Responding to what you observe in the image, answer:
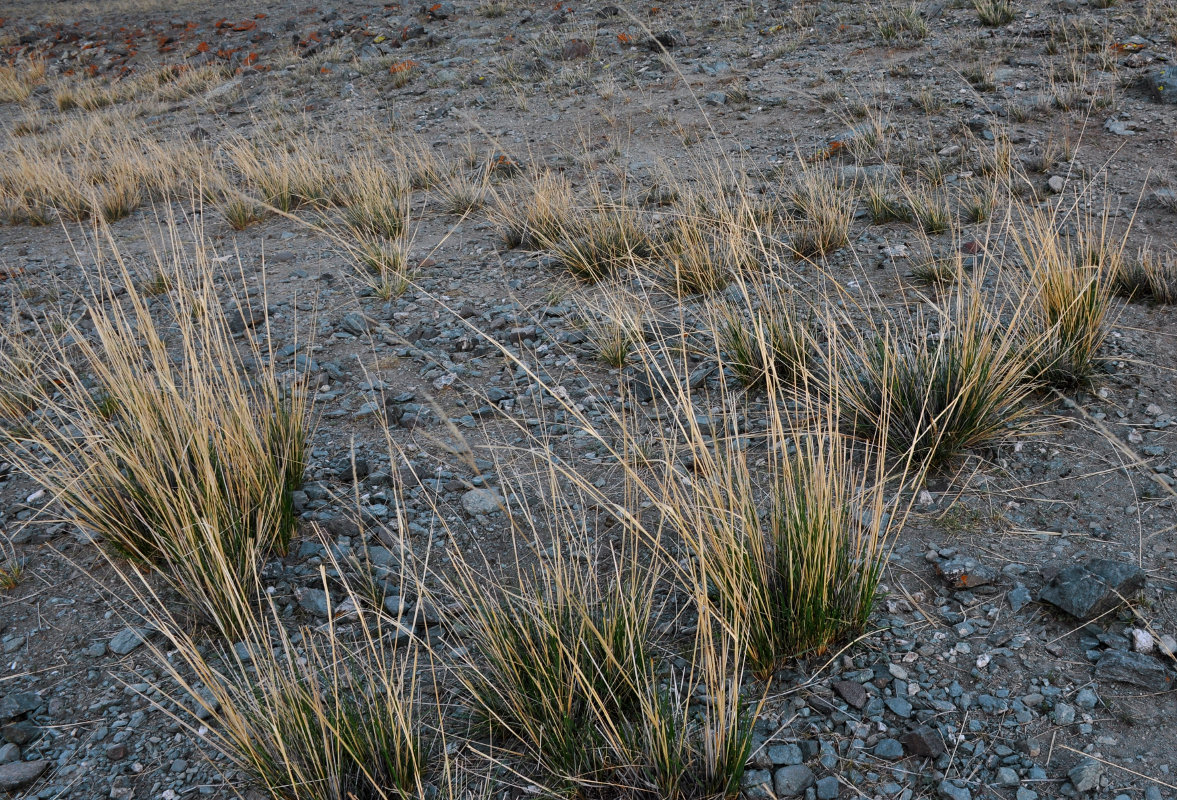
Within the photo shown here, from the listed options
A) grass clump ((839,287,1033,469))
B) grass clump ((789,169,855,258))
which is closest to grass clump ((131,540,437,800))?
grass clump ((839,287,1033,469))

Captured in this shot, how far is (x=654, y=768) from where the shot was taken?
5.68 feet

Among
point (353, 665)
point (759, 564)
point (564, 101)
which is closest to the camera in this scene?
point (759, 564)

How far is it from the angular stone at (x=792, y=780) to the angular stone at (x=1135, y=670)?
0.75 metres

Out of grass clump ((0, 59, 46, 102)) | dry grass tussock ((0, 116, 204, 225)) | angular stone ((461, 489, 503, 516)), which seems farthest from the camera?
grass clump ((0, 59, 46, 102))

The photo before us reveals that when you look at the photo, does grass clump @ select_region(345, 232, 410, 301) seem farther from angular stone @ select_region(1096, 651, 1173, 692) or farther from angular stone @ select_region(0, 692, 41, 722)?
angular stone @ select_region(1096, 651, 1173, 692)

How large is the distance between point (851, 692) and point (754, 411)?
4.47ft

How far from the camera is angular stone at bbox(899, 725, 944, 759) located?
180 cm

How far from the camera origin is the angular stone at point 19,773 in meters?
1.95

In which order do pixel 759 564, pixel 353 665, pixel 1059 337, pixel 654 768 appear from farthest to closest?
pixel 1059 337 < pixel 353 665 < pixel 759 564 < pixel 654 768

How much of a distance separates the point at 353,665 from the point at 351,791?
408 mm

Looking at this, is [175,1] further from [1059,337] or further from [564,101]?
[1059,337]

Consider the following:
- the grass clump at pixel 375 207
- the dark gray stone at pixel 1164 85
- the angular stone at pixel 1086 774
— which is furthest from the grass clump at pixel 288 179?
the dark gray stone at pixel 1164 85

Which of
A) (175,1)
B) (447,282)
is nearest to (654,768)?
(447,282)

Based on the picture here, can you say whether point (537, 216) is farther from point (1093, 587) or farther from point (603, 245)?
point (1093, 587)
